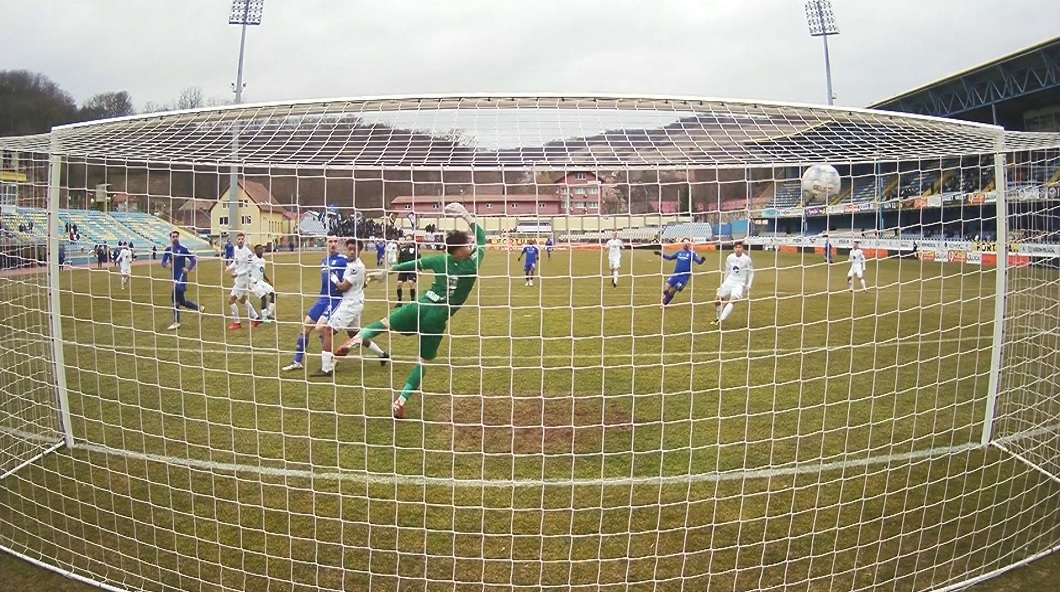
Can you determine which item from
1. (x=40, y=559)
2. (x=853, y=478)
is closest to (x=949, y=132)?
(x=853, y=478)

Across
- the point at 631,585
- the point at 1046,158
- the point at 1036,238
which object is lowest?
the point at 631,585

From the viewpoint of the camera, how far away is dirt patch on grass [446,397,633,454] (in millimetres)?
6215

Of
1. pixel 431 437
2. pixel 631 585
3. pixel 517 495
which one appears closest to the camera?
pixel 631 585

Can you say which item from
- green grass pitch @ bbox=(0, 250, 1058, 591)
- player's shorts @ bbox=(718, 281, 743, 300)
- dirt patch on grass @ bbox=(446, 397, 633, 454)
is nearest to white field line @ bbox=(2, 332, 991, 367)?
green grass pitch @ bbox=(0, 250, 1058, 591)

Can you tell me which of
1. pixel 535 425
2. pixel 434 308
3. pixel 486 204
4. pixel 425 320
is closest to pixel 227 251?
pixel 425 320

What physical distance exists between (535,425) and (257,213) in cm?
319

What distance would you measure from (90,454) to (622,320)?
1033cm

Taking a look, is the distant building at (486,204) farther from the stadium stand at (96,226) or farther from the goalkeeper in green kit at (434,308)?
the stadium stand at (96,226)

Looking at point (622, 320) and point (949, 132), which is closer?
point (949, 132)

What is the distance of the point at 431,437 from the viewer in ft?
21.3

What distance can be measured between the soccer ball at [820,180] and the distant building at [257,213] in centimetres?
346

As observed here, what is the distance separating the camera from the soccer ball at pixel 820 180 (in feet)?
14.9

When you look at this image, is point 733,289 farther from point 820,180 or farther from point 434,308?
point 820,180

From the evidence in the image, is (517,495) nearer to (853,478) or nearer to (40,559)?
(853,478)
